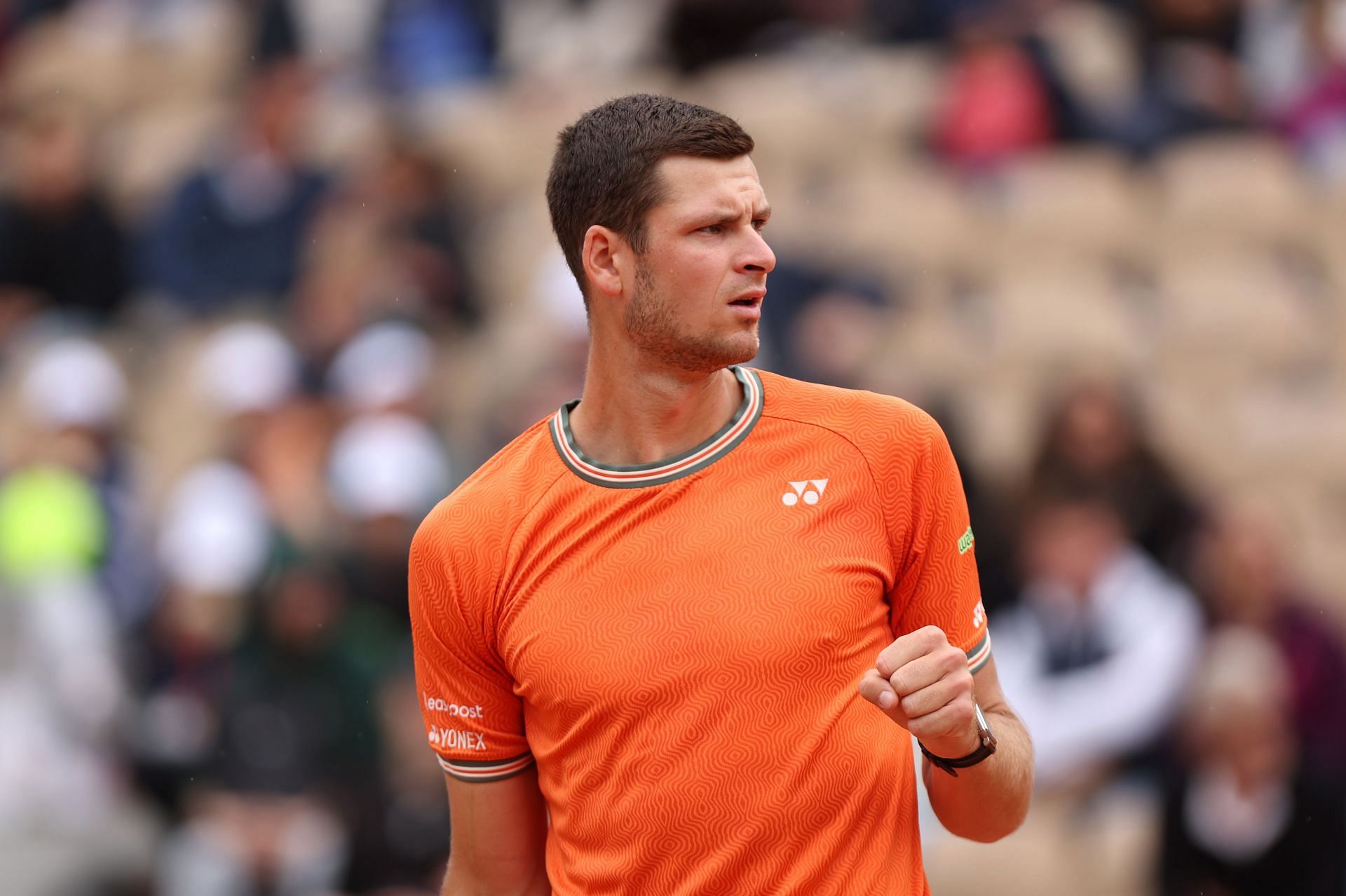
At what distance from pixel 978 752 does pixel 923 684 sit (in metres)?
0.30

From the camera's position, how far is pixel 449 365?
27.9 feet

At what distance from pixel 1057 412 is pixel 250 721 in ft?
11.7

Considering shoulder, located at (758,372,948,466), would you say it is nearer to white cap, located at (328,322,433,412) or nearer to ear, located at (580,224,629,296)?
ear, located at (580,224,629,296)

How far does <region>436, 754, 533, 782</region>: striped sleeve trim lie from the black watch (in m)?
0.67

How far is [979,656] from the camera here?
9.14 feet

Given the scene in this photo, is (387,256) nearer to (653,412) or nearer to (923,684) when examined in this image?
(653,412)

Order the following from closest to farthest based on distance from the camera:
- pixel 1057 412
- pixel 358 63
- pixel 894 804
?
pixel 894 804
pixel 1057 412
pixel 358 63

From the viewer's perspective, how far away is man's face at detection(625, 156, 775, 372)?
2.66m

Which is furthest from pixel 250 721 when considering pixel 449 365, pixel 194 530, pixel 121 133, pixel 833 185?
pixel 121 133

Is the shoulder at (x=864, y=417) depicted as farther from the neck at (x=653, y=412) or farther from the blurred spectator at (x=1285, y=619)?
the blurred spectator at (x=1285, y=619)

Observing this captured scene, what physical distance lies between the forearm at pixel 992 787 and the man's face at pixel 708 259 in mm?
721

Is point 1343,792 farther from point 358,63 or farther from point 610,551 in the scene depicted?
point 358,63

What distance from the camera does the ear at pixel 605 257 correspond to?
108 inches

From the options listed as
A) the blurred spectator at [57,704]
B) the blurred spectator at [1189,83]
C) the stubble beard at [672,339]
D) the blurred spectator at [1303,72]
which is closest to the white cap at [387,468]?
the blurred spectator at [57,704]
